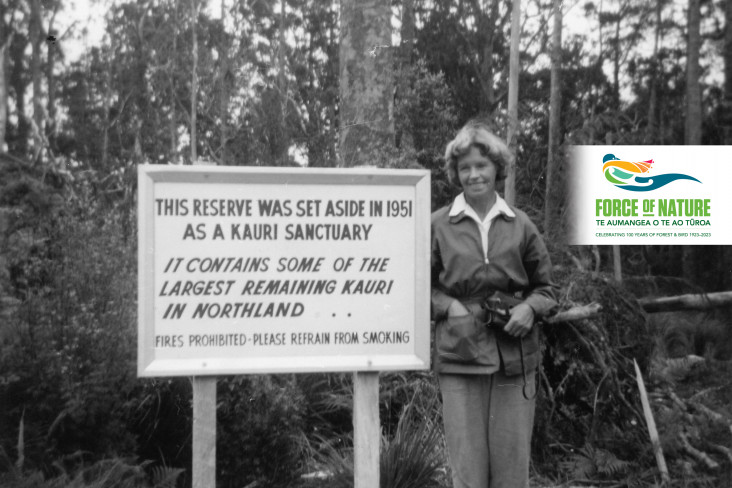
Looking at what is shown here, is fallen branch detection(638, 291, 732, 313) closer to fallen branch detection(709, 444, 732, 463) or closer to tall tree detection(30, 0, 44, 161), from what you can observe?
fallen branch detection(709, 444, 732, 463)

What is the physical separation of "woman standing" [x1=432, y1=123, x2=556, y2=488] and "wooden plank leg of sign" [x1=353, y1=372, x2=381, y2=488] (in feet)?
0.99

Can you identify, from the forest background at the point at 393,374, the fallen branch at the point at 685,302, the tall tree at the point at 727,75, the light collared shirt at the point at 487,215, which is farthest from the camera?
the tall tree at the point at 727,75

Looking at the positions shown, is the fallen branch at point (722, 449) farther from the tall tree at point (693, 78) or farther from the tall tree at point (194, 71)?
the tall tree at point (194, 71)

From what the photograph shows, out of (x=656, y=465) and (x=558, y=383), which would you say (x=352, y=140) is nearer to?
(x=558, y=383)

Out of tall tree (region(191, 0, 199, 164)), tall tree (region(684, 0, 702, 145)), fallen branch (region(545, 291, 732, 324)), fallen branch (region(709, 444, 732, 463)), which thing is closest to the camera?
fallen branch (region(709, 444, 732, 463))

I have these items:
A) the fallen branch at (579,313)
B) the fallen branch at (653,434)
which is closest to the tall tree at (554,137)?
the fallen branch at (579,313)

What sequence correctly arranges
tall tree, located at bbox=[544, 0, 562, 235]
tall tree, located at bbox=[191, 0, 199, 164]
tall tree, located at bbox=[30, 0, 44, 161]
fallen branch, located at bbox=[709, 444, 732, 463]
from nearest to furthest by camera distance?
fallen branch, located at bbox=[709, 444, 732, 463], tall tree, located at bbox=[544, 0, 562, 235], tall tree, located at bbox=[30, 0, 44, 161], tall tree, located at bbox=[191, 0, 199, 164]

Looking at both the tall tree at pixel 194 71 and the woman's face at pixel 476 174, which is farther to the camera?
the tall tree at pixel 194 71

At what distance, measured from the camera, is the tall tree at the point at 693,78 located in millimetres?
10297

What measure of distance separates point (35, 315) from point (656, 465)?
156 inches

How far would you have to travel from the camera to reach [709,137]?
10.7 meters

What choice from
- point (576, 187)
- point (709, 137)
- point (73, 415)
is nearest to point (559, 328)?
point (576, 187)

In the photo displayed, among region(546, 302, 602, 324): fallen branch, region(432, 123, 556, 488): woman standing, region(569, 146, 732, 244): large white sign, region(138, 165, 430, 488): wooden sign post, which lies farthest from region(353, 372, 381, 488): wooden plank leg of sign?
region(569, 146, 732, 244): large white sign

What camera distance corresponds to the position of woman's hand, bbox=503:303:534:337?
10.2 feet
